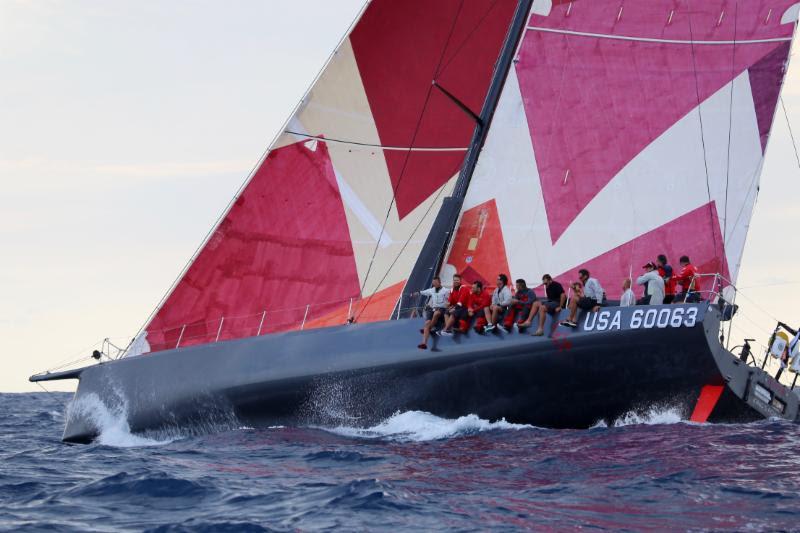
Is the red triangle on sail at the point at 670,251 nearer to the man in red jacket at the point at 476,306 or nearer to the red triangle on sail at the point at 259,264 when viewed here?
the man in red jacket at the point at 476,306

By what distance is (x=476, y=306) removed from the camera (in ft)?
50.9

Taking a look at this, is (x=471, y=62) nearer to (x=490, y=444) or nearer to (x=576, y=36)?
(x=576, y=36)

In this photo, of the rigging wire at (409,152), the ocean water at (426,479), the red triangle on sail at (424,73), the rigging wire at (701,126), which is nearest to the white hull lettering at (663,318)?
the ocean water at (426,479)

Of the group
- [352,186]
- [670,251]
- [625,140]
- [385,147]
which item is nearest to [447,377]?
[670,251]

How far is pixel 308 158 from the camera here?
62.7 feet

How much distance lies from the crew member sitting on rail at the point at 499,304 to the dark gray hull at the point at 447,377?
177mm

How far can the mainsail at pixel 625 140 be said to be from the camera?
16.9m

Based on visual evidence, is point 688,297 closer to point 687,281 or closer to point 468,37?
point 687,281

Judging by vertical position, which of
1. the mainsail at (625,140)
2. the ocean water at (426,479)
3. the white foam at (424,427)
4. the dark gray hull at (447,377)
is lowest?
the ocean water at (426,479)

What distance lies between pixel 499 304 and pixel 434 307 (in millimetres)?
864

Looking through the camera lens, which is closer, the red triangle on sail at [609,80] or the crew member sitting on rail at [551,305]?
the crew member sitting on rail at [551,305]

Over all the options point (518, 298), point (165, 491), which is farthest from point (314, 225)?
point (165, 491)

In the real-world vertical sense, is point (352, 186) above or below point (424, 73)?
below

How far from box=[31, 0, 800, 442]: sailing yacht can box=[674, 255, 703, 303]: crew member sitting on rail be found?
1.28 ft
